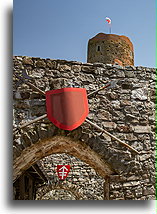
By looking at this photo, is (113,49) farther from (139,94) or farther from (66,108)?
(66,108)

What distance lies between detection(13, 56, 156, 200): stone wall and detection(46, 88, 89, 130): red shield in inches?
4.3

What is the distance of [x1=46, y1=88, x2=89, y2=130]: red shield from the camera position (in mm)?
2305

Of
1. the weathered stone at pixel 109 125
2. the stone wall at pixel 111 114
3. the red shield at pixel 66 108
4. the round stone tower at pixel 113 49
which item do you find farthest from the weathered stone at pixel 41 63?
the round stone tower at pixel 113 49

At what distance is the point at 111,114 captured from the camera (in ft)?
8.61

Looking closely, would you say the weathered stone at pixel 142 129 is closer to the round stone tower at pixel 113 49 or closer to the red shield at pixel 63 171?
the red shield at pixel 63 171

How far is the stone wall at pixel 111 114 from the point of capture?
2441 millimetres

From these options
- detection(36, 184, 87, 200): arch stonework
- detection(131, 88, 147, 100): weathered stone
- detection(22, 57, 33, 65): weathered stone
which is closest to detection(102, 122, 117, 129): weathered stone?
detection(131, 88, 147, 100): weathered stone

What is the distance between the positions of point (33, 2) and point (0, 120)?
4.10ft

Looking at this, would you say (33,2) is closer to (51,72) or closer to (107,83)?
(51,72)

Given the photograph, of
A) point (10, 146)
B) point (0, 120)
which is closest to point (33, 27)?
point (0, 120)

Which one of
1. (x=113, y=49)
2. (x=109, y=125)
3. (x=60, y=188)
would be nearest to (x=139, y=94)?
(x=109, y=125)

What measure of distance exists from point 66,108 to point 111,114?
0.61m

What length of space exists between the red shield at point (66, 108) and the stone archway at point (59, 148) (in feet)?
0.74

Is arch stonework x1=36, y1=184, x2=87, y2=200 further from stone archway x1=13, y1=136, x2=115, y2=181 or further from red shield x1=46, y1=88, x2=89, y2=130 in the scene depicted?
red shield x1=46, y1=88, x2=89, y2=130
